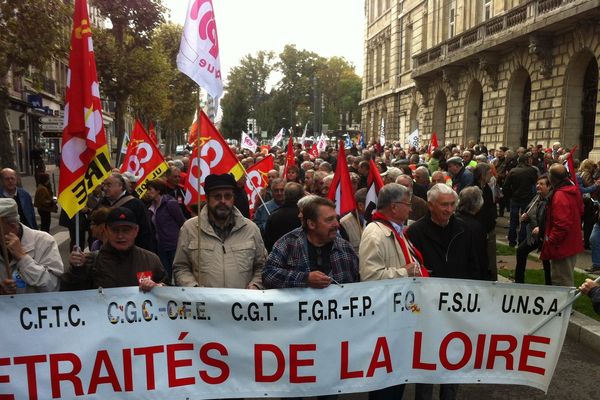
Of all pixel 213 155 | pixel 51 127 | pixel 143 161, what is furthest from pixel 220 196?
pixel 51 127

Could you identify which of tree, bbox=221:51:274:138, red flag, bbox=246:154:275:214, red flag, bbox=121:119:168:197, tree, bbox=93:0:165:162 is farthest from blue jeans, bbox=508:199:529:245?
tree, bbox=221:51:274:138

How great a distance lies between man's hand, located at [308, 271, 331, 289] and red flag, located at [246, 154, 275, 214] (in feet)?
19.4

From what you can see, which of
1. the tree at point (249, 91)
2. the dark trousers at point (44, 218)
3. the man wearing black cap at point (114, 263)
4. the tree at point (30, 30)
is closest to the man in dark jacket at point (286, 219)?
the man wearing black cap at point (114, 263)

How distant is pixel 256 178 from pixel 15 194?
362 centimetres

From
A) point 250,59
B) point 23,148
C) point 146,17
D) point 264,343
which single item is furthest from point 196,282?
point 250,59

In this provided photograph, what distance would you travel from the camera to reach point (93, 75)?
438cm

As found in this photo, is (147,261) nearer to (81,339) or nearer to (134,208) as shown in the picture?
(81,339)

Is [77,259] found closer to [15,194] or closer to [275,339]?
[275,339]

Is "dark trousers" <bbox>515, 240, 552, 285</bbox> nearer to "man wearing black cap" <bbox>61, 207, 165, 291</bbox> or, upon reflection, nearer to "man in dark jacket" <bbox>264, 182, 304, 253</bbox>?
"man in dark jacket" <bbox>264, 182, 304, 253</bbox>

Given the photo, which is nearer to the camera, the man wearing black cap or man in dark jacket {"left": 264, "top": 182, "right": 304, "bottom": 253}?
the man wearing black cap

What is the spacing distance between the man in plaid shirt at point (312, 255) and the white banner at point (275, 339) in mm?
98

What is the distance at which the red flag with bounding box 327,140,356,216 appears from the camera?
6234 mm

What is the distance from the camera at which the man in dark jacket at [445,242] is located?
4312mm

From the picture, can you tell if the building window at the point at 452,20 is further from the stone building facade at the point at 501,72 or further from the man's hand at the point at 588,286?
the man's hand at the point at 588,286
